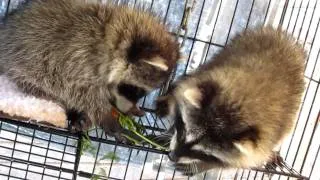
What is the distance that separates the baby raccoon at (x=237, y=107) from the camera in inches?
64.7

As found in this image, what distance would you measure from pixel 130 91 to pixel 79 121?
0.22m

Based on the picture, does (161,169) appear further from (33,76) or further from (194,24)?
(33,76)

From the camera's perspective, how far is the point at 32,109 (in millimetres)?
1635

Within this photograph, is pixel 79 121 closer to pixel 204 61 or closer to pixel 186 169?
pixel 186 169

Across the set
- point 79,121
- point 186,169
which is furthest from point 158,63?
point 186,169

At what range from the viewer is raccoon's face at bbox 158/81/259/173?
5.36 feet

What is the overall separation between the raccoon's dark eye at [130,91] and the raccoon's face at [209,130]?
0.48 feet

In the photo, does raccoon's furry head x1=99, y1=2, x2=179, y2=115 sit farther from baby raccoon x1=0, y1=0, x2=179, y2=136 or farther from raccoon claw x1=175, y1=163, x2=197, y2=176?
raccoon claw x1=175, y1=163, x2=197, y2=176

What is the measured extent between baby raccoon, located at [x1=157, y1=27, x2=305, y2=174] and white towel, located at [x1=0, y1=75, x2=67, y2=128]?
0.38 meters

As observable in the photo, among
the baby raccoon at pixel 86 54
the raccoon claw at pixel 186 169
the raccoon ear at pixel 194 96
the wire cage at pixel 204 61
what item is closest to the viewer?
the raccoon ear at pixel 194 96

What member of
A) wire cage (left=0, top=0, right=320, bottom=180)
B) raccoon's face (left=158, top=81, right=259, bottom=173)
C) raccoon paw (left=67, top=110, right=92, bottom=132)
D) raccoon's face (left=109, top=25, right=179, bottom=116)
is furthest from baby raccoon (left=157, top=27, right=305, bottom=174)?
wire cage (left=0, top=0, right=320, bottom=180)

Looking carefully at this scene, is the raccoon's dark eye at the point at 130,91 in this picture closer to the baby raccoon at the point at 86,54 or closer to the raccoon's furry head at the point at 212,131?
the baby raccoon at the point at 86,54

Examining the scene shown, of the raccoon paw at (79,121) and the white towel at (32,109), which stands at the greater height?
the white towel at (32,109)

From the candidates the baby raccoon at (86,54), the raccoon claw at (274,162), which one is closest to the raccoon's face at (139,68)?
the baby raccoon at (86,54)
